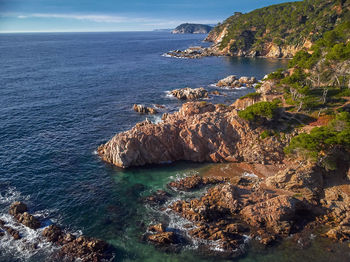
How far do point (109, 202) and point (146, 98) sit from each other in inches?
2187

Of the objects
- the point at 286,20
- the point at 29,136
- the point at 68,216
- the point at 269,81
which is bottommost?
the point at 68,216

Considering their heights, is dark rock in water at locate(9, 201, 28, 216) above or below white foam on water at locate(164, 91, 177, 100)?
below

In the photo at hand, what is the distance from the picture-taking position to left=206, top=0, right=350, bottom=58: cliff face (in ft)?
481

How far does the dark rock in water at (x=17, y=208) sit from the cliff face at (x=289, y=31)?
159m

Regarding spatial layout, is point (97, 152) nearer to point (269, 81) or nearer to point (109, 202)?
point (109, 202)

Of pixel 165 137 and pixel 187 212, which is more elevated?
pixel 165 137

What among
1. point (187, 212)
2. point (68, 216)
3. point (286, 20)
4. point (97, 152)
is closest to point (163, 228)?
point (187, 212)

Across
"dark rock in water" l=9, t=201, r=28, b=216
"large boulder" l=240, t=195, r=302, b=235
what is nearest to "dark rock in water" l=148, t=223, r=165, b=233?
"large boulder" l=240, t=195, r=302, b=235

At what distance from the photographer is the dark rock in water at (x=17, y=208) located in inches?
1489

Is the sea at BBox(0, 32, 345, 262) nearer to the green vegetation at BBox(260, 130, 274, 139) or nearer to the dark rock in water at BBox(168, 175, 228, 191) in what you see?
the dark rock in water at BBox(168, 175, 228, 191)

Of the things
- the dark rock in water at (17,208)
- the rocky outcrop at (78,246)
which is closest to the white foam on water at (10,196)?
the dark rock in water at (17,208)

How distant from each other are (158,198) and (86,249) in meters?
13.3

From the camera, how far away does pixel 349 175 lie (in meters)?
40.0

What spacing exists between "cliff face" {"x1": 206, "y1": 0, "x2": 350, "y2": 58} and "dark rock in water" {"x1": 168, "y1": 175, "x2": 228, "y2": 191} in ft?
444
